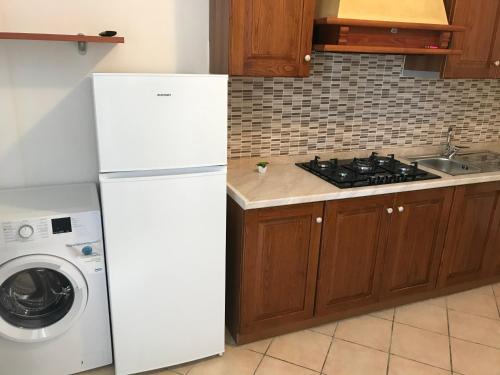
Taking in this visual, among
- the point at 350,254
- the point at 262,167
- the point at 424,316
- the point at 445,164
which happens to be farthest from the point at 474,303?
the point at 262,167

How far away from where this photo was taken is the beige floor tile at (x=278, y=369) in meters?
2.23

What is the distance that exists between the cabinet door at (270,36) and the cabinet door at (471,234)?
1314mm

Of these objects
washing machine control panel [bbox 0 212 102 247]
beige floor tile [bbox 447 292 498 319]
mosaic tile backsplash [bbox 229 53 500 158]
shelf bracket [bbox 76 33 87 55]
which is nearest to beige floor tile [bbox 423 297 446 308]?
beige floor tile [bbox 447 292 498 319]

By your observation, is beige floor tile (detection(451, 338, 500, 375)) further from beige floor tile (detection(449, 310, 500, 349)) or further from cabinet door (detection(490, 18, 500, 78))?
cabinet door (detection(490, 18, 500, 78))

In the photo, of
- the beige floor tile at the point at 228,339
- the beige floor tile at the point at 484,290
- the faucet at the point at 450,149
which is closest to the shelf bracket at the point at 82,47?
the beige floor tile at the point at 228,339

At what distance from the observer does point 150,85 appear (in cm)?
177

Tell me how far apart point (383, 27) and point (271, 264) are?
1.42m

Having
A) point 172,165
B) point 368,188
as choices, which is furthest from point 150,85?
point 368,188

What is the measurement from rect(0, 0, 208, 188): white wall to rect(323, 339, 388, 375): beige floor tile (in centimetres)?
163

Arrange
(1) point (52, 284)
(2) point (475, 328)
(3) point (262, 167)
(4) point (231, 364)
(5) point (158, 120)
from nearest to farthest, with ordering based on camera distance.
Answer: (5) point (158, 120) < (1) point (52, 284) < (4) point (231, 364) < (3) point (262, 167) < (2) point (475, 328)

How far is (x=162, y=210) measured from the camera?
1932 millimetres

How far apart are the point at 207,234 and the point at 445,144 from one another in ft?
7.13

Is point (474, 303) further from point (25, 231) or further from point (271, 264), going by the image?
point (25, 231)

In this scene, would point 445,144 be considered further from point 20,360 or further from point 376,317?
point 20,360
